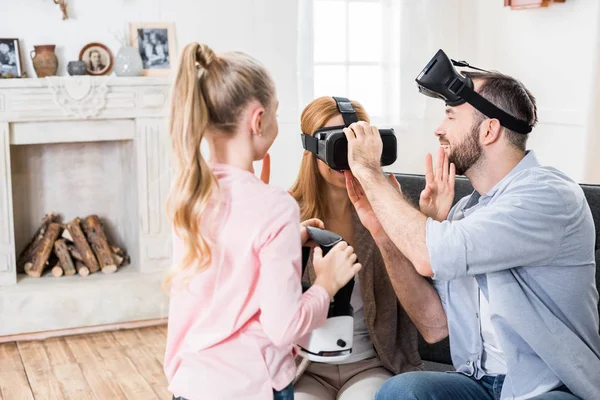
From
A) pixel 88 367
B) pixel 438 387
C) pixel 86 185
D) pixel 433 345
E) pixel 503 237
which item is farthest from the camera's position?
pixel 86 185

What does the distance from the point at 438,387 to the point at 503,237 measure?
385 millimetres

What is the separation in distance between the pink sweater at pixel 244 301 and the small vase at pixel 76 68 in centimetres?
Answer: 270

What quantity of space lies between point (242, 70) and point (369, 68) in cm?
349

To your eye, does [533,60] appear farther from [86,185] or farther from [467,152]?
[467,152]

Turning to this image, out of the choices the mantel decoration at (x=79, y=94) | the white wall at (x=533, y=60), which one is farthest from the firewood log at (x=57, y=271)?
the white wall at (x=533, y=60)

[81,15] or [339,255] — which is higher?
[81,15]

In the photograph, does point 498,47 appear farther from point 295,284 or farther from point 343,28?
point 295,284

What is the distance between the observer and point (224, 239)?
127 cm

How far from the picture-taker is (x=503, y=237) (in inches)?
62.3

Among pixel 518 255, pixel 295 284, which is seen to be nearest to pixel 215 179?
pixel 295 284

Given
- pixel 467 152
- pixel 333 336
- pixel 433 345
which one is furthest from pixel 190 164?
pixel 433 345

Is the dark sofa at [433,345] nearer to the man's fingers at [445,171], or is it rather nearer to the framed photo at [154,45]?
the man's fingers at [445,171]

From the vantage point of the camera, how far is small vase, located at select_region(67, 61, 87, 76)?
3.79 meters

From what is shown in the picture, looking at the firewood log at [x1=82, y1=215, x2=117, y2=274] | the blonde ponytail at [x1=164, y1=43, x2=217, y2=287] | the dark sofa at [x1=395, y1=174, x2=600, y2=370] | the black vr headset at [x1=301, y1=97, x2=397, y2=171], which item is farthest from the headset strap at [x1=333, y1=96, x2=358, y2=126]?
the firewood log at [x1=82, y1=215, x2=117, y2=274]
